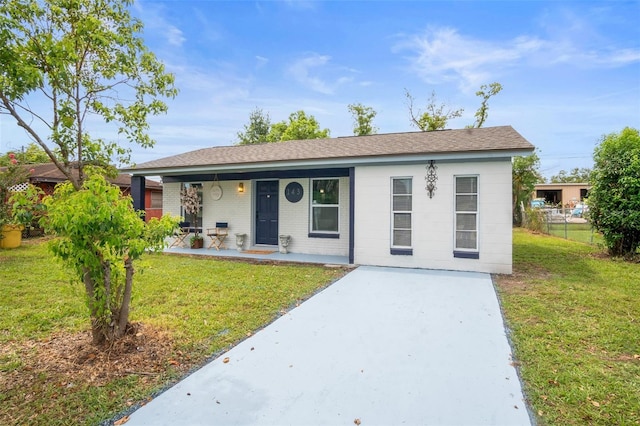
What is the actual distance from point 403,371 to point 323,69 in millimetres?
15800

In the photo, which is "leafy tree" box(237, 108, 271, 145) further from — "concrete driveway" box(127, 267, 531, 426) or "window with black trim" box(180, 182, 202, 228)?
"concrete driveway" box(127, 267, 531, 426)

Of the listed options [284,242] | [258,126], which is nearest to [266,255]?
[284,242]

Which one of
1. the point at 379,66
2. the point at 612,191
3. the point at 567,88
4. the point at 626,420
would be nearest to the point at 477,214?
the point at 612,191

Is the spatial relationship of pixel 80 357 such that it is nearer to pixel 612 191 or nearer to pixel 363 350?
pixel 363 350

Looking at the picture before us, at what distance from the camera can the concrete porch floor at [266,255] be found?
8.84 meters

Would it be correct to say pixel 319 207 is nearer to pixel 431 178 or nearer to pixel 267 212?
pixel 267 212

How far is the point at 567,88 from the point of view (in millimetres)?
15469

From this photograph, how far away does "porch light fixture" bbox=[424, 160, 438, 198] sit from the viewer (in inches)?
304

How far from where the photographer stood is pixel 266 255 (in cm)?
962

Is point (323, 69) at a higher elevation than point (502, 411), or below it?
higher

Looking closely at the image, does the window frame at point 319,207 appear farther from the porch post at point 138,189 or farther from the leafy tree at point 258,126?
the leafy tree at point 258,126

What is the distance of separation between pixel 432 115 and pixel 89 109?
23585mm

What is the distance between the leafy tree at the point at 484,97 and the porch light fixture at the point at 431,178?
60.9ft

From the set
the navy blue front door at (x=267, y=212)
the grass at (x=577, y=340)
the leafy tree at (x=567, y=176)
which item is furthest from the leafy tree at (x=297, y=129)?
the leafy tree at (x=567, y=176)
